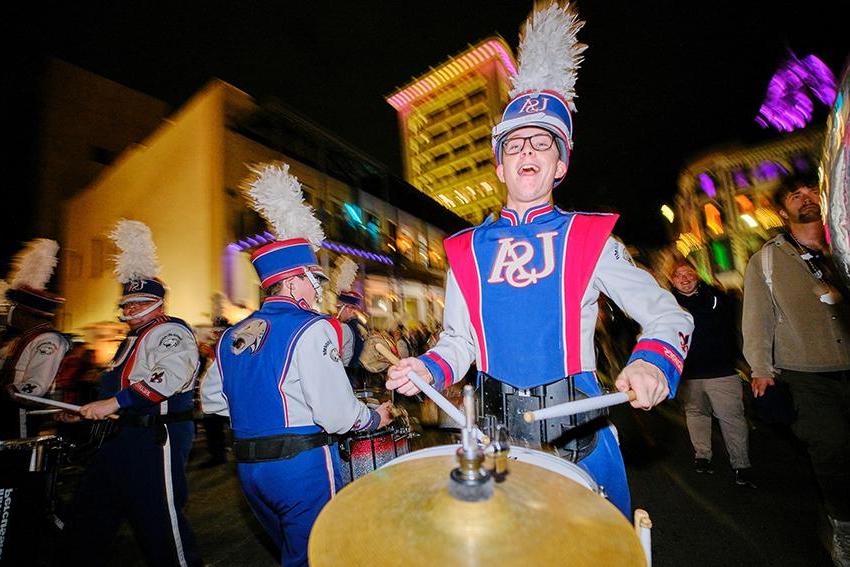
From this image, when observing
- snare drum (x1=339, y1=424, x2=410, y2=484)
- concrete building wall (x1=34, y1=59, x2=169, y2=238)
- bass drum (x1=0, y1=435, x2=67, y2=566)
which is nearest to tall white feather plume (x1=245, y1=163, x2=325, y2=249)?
snare drum (x1=339, y1=424, x2=410, y2=484)

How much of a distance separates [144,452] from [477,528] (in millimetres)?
3003

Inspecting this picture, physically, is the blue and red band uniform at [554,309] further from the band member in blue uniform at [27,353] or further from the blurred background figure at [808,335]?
the band member in blue uniform at [27,353]

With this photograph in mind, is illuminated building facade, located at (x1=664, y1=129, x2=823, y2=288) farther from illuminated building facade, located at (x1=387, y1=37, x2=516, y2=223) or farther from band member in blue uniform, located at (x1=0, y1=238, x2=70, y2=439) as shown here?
band member in blue uniform, located at (x1=0, y1=238, x2=70, y2=439)

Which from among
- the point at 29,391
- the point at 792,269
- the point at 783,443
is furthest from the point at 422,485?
the point at 783,443

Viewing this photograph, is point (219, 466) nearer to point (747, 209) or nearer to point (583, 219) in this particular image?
point (583, 219)

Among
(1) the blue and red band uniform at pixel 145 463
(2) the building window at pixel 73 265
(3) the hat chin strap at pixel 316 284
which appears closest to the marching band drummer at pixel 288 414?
(3) the hat chin strap at pixel 316 284

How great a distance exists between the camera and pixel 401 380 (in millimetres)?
1674

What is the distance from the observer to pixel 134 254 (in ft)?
13.7

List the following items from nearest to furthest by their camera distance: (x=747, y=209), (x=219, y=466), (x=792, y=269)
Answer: (x=792, y=269), (x=219, y=466), (x=747, y=209)

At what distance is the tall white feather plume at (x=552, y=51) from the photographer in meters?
2.03

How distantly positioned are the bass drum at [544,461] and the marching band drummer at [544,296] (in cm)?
32

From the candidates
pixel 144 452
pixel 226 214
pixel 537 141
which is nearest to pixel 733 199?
pixel 226 214

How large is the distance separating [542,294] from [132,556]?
446 centimetres

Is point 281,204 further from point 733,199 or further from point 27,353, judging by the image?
point 733,199
